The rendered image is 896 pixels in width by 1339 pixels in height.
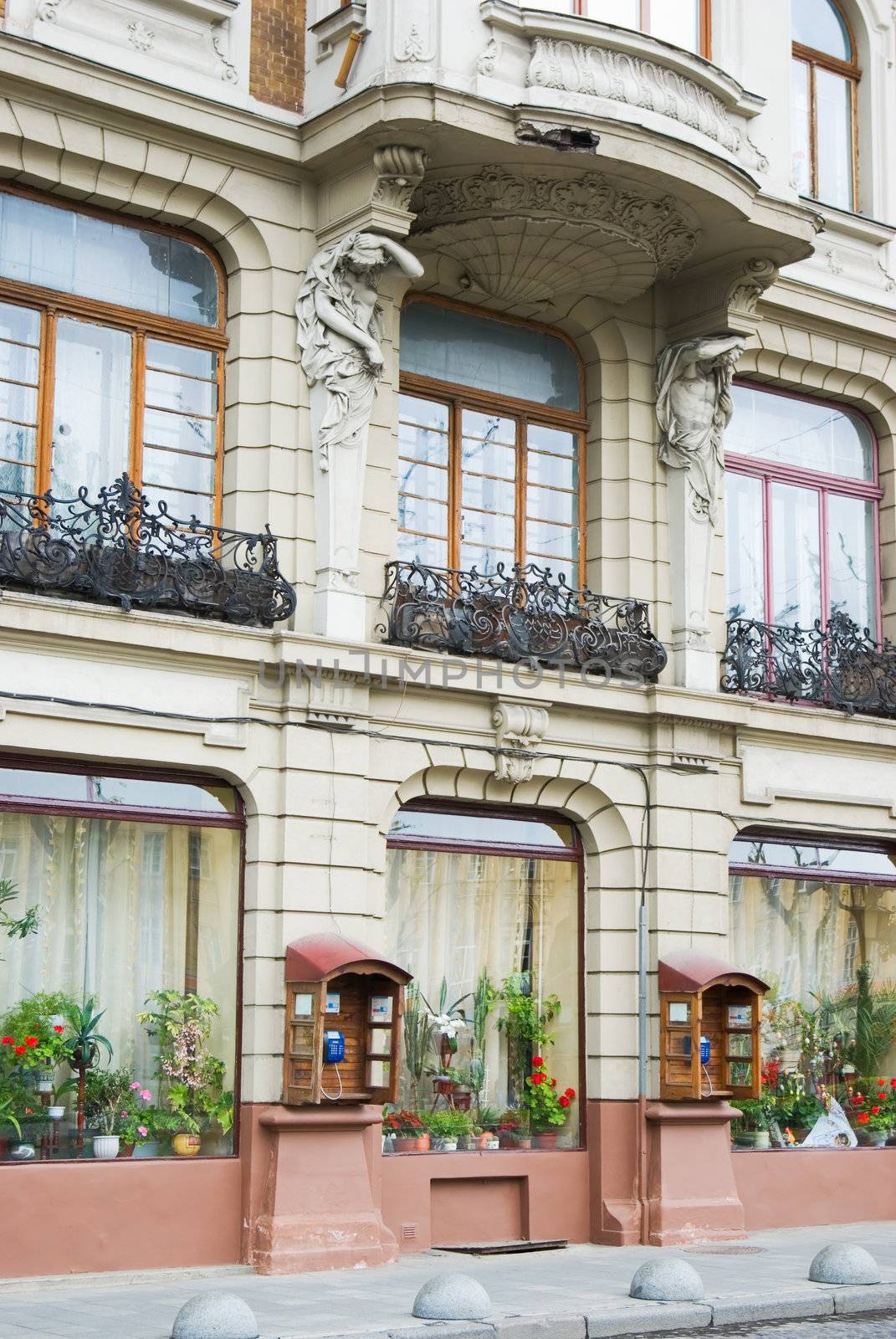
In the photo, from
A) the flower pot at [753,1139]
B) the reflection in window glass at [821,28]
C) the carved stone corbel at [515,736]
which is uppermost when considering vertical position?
the reflection in window glass at [821,28]

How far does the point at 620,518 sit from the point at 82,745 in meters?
6.28

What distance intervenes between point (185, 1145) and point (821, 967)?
24.9 ft

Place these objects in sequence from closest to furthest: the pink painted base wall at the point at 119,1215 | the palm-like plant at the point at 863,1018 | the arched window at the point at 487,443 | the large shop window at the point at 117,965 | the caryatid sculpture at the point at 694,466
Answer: the pink painted base wall at the point at 119,1215
the large shop window at the point at 117,965
the arched window at the point at 487,443
the caryatid sculpture at the point at 694,466
the palm-like plant at the point at 863,1018

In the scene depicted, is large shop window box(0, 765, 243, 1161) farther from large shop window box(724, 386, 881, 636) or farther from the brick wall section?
large shop window box(724, 386, 881, 636)

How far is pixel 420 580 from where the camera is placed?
16594 mm

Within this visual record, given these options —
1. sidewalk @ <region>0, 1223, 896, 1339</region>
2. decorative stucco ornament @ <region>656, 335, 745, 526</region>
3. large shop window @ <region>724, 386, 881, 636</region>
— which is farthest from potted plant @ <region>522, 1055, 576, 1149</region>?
decorative stucco ornament @ <region>656, 335, 745, 526</region>

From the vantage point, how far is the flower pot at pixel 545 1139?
54.8 ft

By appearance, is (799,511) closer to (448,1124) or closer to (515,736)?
(515,736)

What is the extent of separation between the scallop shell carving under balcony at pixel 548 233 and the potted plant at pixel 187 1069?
7217 mm

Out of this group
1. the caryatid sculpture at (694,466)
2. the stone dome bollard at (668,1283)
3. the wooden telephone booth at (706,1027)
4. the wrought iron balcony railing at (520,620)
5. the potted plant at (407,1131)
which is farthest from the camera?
the caryatid sculpture at (694,466)

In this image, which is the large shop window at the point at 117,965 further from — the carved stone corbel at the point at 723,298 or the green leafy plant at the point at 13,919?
the carved stone corbel at the point at 723,298

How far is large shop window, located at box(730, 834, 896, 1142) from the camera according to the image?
1847 cm

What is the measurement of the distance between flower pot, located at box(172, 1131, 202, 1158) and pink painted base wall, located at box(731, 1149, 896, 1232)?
224 inches

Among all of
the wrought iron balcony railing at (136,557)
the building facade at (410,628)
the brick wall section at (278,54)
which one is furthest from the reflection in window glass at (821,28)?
the wrought iron balcony railing at (136,557)
